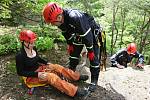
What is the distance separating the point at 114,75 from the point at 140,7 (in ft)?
16.2

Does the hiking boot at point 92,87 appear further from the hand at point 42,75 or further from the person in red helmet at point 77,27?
the hand at point 42,75

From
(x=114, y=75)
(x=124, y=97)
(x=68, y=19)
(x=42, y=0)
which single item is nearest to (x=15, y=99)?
(x=68, y=19)

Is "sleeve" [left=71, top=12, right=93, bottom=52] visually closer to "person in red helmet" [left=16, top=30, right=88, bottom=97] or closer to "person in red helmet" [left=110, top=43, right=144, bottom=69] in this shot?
"person in red helmet" [left=16, top=30, right=88, bottom=97]

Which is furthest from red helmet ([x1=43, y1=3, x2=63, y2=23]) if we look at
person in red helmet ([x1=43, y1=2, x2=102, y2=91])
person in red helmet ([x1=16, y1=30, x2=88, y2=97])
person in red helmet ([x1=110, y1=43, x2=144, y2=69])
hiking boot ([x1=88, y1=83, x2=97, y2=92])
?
person in red helmet ([x1=110, y1=43, x2=144, y2=69])

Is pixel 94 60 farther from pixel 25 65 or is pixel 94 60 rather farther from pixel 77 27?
pixel 25 65

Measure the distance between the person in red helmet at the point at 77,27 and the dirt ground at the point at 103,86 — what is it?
1.95 ft

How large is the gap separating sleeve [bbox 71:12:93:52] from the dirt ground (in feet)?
3.93

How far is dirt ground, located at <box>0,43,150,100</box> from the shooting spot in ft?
19.2

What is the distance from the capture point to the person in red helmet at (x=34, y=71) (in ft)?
18.1

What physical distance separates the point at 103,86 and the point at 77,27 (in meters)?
2.14

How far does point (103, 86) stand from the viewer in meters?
6.96

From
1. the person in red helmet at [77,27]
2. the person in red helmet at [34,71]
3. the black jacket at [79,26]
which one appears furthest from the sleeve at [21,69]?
the black jacket at [79,26]

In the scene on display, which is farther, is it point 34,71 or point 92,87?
point 92,87

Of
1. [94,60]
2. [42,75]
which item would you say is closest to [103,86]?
[94,60]
